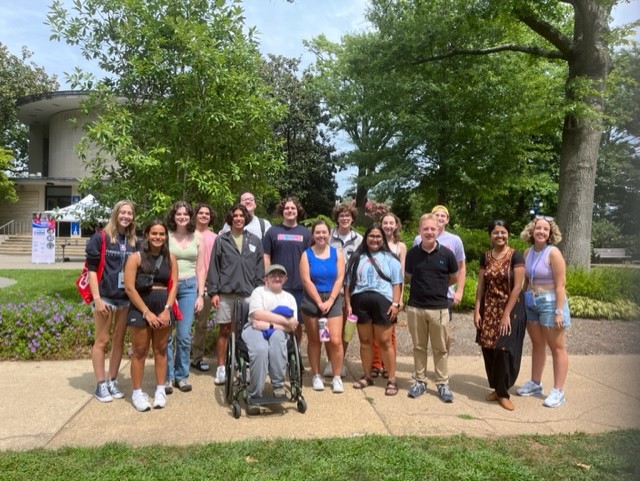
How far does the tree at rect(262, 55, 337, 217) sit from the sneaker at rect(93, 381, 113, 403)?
72.2 ft

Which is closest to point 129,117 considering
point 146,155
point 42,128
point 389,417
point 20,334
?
point 146,155

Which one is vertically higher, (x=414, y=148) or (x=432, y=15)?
(x=432, y=15)

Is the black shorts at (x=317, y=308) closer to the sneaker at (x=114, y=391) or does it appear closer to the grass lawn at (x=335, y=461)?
the grass lawn at (x=335, y=461)

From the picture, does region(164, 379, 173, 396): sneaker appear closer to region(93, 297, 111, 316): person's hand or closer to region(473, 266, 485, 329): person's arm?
region(93, 297, 111, 316): person's hand

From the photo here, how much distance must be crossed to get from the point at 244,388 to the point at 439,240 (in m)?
2.52

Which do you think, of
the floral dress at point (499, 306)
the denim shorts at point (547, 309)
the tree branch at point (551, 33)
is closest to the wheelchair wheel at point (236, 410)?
the floral dress at point (499, 306)

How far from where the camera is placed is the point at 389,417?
447 cm

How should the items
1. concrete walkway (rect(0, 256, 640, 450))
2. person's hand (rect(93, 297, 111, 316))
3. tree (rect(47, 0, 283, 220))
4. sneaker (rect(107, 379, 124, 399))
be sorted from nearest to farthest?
1. concrete walkway (rect(0, 256, 640, 450))
2. person's hand (rect(93, 297, 111, 316))
3. sneaker (rect(107, 379, 124, 399))
4. tree (rect(47, 0, 283, 220))

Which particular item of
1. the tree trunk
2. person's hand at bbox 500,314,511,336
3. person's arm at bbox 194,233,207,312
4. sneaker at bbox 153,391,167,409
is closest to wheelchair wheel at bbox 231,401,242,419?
sneaker at bbox 153,391,167,409

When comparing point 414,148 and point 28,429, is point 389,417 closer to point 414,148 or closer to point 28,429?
point 28,429

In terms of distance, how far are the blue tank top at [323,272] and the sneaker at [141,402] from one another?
1886 millimetres

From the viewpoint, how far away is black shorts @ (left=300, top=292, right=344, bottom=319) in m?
5.15

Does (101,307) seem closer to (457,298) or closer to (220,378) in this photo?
(220,378)

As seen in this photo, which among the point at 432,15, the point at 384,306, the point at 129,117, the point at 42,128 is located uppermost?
the point at 42,128
